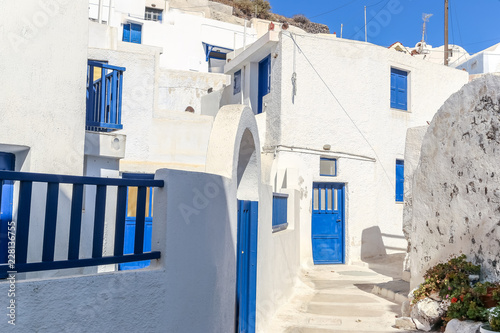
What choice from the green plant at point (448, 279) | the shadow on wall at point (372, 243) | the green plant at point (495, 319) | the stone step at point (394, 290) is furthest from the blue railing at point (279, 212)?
the shadow on wall at point (372, 243)

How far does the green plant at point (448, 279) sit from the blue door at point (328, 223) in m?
7.32

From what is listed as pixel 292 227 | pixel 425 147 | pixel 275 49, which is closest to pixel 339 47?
pixel 275 49

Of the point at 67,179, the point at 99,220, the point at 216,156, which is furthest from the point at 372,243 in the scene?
the point at 67,179

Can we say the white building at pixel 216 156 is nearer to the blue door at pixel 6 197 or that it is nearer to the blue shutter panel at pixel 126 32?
the blue shutter panel at pixel 126 32

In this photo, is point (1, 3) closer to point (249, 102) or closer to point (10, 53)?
point (10, 53)

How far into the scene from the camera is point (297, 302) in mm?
9422

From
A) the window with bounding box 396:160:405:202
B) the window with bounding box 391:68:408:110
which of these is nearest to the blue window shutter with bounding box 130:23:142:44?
the window with bounding box 391:68:408:110

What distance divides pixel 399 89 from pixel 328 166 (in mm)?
3998

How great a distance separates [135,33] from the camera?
26969 mm

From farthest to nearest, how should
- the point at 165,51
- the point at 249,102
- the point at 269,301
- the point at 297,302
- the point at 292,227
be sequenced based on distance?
the point at 165,51, the point at 249,102, the point at 292,227, the point at 297,302, the point at 269,301

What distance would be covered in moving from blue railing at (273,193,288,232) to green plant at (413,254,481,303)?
2.88 meters

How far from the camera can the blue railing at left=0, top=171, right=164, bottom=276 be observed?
3.35 m

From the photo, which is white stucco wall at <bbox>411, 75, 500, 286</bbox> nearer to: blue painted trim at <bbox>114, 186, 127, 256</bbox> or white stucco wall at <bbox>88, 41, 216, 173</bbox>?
blue painted trim at <bbox>114, 186, 127, 256</bbox>

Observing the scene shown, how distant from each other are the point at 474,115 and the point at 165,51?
879 inches
